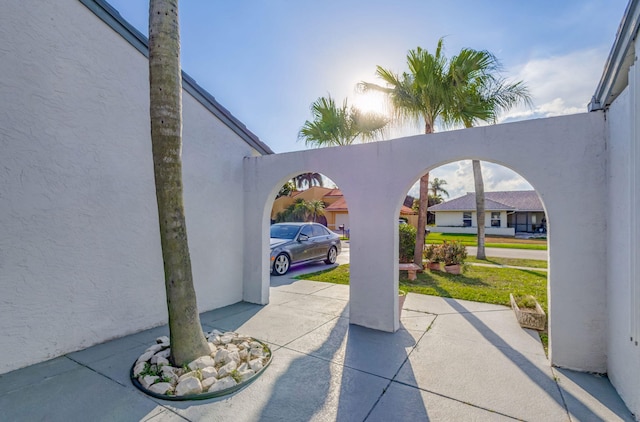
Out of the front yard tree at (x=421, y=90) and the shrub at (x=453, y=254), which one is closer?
the front yard tree at (x=421, y=90)

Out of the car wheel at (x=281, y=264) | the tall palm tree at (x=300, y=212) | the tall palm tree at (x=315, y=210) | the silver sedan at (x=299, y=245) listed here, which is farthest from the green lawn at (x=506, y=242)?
the tall palm tree at (x=300, y=212)

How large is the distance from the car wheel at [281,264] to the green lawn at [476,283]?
26.3 inches

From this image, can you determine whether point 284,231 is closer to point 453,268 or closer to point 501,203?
point 453,268

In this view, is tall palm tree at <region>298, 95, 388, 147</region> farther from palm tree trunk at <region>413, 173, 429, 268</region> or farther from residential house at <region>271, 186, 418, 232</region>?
residential house at <region>271, 186, 418, 232</region>

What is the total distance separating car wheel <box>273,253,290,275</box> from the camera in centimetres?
895

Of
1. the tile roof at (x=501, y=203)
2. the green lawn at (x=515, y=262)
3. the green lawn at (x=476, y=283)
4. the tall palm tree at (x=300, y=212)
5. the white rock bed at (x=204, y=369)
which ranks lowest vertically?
the green lawn at (x=515, y=262)

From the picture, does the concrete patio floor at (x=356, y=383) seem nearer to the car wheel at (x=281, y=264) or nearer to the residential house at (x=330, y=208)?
the car wheel at (x=281, y=264)

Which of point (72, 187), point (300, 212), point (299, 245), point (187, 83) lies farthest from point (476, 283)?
point (300, 212)

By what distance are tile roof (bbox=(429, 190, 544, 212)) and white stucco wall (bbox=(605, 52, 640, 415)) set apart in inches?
1140

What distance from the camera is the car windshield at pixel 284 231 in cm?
965

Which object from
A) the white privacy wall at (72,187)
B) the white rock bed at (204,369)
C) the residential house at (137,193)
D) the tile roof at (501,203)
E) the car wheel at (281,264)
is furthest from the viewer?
the tile roof at (501,203)

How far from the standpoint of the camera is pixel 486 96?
8.95 metres

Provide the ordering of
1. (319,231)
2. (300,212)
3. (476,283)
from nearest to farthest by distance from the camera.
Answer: (476,283)
(319,231)
(300,212)

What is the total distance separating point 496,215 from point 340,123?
24.4m
